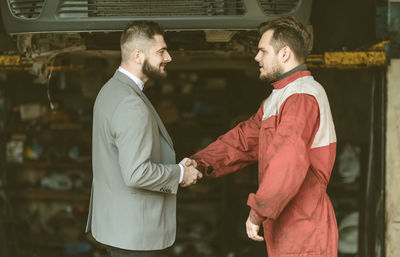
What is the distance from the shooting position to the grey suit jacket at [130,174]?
1972 millimetres

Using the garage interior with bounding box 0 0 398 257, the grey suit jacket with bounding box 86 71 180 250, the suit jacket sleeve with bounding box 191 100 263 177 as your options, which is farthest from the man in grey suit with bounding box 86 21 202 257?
the garage interior with bounding box 0 0 398 257

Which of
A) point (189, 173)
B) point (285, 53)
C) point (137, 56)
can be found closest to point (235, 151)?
point (189, 173)

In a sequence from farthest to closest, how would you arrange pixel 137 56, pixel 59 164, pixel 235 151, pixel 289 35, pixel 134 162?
pixel 59 164 → pixel 235 151 → pixel 137 56 → pixel 289 35 → pixel 134 162

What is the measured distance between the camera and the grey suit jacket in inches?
77.6

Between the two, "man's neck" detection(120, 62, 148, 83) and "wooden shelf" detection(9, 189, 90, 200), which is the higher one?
"man's neck" detection(120, 62, 148, 83)

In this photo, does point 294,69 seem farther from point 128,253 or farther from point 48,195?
point 48,195

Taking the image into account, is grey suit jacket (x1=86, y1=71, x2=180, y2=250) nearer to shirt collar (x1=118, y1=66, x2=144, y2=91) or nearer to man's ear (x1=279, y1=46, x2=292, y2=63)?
shirt collar (x1=118, y1=66, x2=144, y2=91)

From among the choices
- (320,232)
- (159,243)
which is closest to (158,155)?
(159,243)

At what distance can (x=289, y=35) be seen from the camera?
2057 millimetres

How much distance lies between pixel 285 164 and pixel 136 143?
2.24ft

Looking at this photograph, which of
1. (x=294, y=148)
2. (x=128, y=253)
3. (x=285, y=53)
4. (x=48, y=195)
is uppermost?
(x=285, y=53)

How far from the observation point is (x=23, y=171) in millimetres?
5309

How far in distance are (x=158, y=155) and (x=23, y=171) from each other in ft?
12.3

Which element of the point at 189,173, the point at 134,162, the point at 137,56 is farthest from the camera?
the point at 189,173
